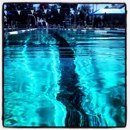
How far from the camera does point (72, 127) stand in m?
3.12

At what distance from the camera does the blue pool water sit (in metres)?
3.16

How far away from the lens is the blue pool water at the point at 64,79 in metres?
3.16

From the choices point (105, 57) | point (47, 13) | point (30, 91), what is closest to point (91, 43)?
point (105, 57)

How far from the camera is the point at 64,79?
3.25 m

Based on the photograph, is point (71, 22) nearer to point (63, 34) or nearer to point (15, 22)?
point (63, 34)

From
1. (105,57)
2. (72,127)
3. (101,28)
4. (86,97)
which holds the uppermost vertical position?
(101,28)

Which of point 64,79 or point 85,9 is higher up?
point 85,9

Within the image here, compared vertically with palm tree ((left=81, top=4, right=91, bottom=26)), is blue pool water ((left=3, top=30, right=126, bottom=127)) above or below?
below

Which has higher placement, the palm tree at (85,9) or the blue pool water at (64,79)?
the palm tree at (85,9)

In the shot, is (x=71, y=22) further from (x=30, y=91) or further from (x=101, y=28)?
(x=30, y=91)

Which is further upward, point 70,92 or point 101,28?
point 101,28

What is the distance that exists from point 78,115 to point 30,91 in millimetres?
429

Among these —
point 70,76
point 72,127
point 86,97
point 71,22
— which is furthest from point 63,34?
point 72,127

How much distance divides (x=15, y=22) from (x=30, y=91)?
0.57m
